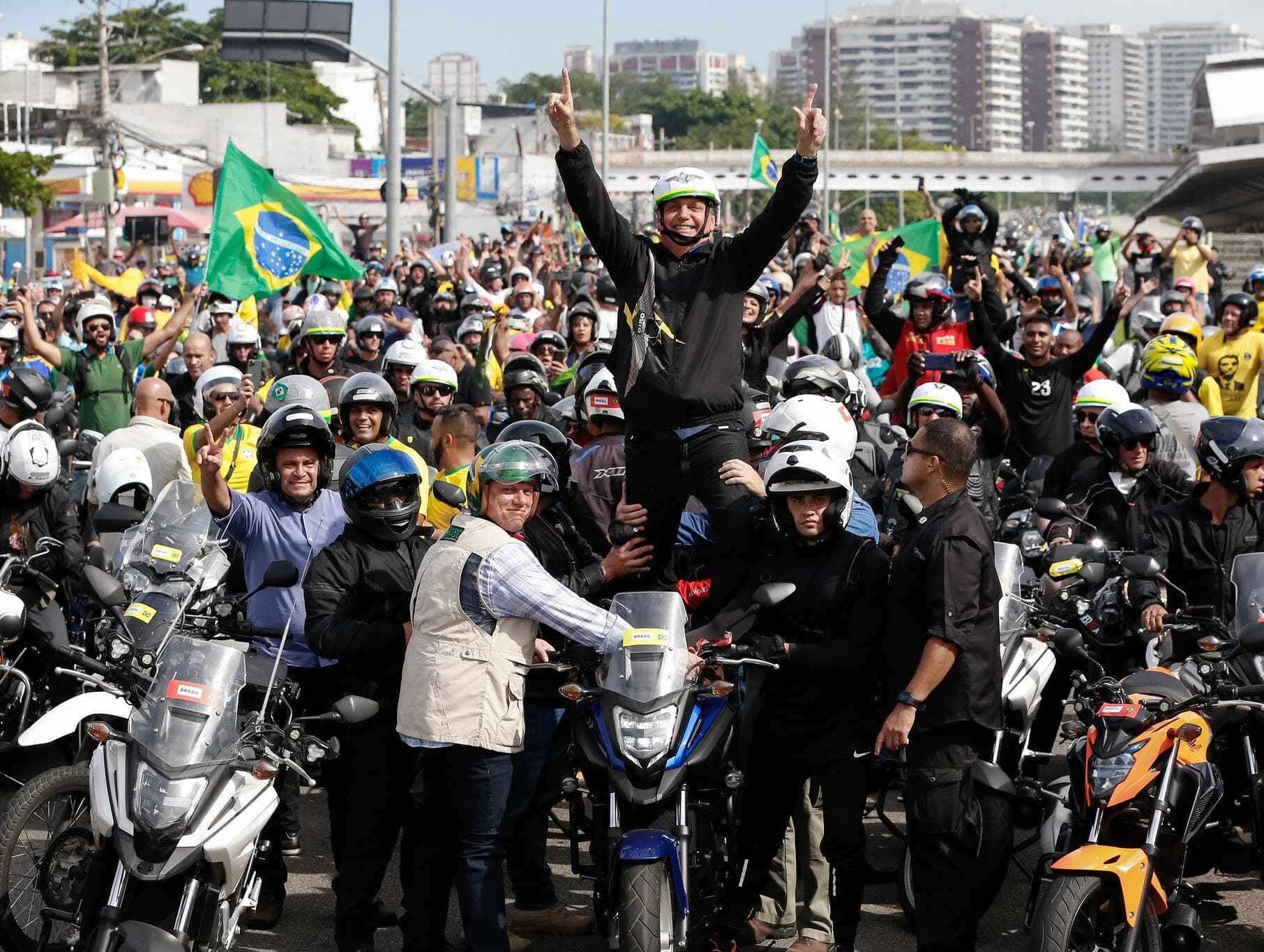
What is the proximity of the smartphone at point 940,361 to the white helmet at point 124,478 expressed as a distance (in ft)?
15.4

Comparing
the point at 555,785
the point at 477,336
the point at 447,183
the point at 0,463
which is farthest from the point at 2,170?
the point at 555,785

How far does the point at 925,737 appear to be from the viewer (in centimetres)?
608

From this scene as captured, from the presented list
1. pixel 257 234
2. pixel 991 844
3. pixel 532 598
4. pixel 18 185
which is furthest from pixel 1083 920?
pixel 18 185

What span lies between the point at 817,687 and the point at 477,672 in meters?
1.30

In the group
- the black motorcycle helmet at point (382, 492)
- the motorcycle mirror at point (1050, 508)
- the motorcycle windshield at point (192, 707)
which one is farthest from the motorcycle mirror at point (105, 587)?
the motorcycle mirror at point (1050, 508)

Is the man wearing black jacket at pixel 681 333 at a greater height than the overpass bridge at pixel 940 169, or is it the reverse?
the overpass bridge at pixel 940 169

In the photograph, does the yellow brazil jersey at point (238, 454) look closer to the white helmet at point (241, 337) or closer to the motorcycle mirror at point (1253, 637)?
the white helmet at point (241, 337)

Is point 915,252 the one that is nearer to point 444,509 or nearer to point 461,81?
point 444,509

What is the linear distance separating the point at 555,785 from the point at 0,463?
157 inches

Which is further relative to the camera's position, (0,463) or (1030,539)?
(0,463)

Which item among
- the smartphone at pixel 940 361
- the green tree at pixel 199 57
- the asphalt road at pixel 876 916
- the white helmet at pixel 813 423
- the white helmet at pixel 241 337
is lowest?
the asphalt road at pixel 876 916

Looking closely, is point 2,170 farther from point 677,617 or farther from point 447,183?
point 677,617

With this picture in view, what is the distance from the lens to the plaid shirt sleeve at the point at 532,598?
5781mm

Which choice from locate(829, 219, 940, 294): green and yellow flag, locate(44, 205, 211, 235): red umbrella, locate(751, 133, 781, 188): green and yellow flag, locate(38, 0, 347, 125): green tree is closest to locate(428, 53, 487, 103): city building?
locate(38, 0, 347, 125): green tree
